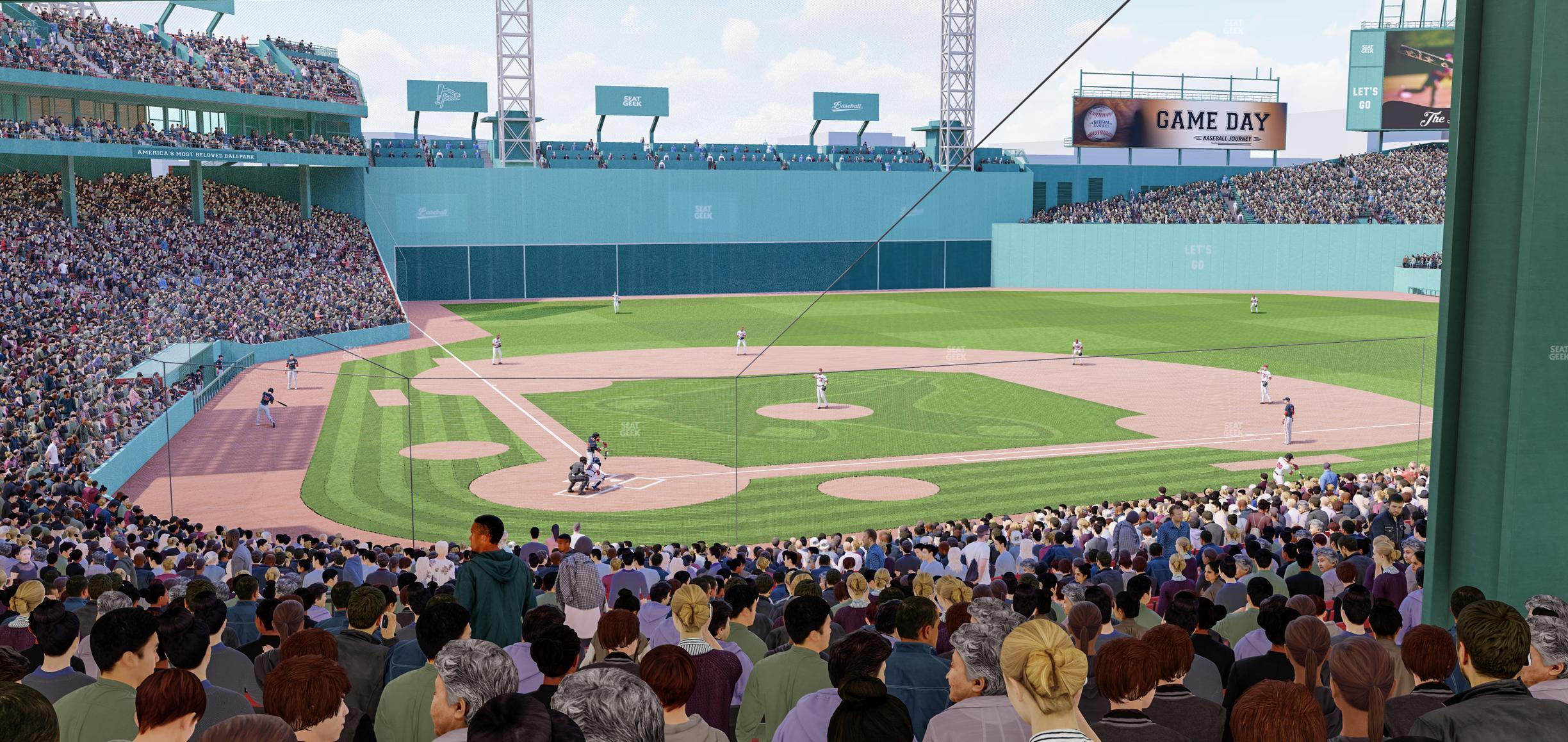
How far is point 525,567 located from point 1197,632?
376 cm

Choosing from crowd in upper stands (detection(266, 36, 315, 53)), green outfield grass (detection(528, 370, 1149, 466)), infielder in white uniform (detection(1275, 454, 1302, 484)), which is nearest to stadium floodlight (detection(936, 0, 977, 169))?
green outfield grass (detection(528, 370, 1149, 466))

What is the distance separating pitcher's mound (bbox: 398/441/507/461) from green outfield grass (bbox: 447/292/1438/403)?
9.37 meters

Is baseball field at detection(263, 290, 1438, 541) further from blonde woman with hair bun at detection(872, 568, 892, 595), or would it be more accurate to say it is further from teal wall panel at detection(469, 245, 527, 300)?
teal wall panel at detection(469, 245, 527, 300)

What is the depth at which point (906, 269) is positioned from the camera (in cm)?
4356

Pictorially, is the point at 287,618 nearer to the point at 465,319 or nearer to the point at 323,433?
the point at 323,433

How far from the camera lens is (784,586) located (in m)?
10.7

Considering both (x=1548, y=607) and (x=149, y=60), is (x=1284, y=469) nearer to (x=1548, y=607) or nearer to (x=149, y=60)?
(x=1548, y=607)

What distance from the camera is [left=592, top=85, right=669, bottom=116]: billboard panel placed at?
62.6 m

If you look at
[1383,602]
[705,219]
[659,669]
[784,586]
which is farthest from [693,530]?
[705,219]

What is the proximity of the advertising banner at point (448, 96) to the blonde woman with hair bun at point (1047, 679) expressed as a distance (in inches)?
2270

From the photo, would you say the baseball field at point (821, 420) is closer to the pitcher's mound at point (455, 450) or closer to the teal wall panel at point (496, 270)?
the pitcher's mound at point (455, 450)

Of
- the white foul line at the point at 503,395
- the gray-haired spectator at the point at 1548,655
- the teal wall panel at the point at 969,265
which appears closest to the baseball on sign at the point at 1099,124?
the teal wall panel at the point at 969,265

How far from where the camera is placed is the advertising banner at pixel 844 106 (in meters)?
13.7

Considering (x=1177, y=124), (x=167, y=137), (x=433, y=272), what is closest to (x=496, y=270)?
(x=433, y=272)
